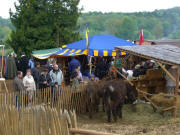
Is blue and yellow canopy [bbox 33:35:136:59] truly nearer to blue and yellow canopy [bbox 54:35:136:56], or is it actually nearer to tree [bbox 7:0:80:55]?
blue and yellow canopy [bbox 54:35:136:56]

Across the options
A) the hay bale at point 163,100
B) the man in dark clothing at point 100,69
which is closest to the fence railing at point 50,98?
the hay bale at point 163,100

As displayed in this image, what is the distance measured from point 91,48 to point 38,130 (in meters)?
9.27

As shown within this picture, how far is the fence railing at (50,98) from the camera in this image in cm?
856

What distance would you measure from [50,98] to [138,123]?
3.24 m

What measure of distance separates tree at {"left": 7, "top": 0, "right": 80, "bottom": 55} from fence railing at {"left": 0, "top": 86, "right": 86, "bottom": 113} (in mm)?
13094

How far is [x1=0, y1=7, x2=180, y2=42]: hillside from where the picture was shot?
111m

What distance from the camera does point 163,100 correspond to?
32.0ft

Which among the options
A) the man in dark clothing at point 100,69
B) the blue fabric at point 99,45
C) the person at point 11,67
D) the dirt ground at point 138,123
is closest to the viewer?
the dirt ground at point 138,123

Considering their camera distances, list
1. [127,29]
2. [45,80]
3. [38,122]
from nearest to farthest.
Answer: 1. [38,122]
2. [45,80]
3. [127,29]

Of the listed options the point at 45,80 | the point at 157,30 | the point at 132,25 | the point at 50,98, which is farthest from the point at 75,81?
the point at 157,30

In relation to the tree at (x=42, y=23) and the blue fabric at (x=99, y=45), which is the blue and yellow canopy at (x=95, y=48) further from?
the tree at (x=42, y=23)

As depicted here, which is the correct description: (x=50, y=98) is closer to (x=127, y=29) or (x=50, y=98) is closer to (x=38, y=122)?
(x=38, y=122)

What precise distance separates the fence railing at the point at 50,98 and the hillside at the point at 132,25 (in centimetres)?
9078

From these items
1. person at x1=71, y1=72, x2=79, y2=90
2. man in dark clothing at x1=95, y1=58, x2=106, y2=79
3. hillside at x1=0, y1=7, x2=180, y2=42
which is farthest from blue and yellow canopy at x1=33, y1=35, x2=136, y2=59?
hillside at x1=0, y1=7, x2=180, y2=42
